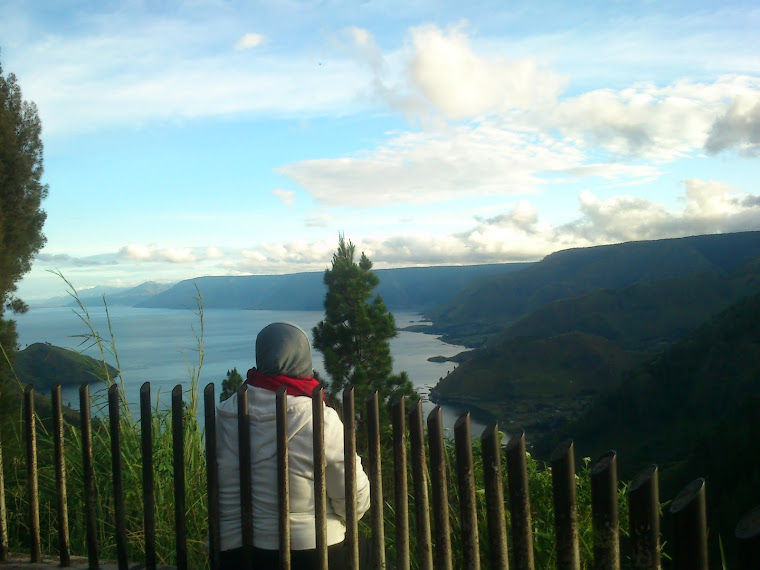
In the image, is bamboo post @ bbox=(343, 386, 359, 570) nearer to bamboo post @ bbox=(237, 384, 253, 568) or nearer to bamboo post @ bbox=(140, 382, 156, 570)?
bamboo post @ bbox=(237, 384, 253, 568)

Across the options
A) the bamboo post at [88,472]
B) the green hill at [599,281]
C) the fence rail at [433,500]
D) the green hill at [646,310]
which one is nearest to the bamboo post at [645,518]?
the fence rail at [433,500]

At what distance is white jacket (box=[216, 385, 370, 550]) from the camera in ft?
7.79

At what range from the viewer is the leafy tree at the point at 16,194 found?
5180 millimetres

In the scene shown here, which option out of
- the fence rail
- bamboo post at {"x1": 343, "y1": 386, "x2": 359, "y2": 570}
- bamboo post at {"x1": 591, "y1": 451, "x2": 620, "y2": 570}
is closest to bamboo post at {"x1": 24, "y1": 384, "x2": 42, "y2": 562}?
the fence rail

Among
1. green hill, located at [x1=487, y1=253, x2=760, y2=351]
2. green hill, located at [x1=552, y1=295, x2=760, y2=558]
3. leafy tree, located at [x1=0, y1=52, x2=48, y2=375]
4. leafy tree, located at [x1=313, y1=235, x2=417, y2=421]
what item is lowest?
green hill, located at [x1=552, y1=295, x2=760, y2=558]

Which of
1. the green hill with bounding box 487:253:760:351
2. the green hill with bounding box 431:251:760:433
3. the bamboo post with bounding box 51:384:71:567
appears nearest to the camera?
the bamboo post with bounding box 51:384:71:567

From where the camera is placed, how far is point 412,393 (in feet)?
54.5

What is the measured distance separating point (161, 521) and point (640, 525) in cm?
269

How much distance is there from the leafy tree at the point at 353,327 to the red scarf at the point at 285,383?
1570 cm

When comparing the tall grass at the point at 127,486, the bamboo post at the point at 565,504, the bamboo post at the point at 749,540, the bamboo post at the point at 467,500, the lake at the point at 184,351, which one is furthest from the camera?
the lake at the point at 184,351

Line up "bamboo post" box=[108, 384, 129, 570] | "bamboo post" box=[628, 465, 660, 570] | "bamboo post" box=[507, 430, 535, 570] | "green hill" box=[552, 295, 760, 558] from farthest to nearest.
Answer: "green hill" box=[552, 295, 760, 558]
"bamboo post" box=[108, 384, 129, 570]
"bamboo post" box=[507, 430, 535, 570]
"bamboo post" box=[628, 465, 660, 570]

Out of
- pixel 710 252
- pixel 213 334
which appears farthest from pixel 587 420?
pixel 710 252

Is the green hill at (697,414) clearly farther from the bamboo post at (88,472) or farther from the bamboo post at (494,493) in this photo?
the bamboo post at (494,493)

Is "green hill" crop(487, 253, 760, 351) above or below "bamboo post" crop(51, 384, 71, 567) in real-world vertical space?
below
